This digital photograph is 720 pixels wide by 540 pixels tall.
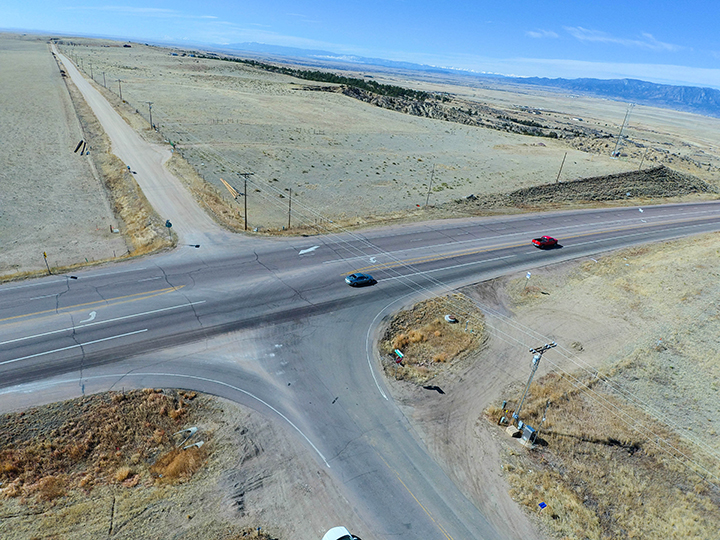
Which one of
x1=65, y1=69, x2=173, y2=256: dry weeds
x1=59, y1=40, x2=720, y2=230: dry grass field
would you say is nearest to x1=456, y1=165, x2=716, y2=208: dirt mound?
x1=59, y1=40, x2=720, y2=230: dry grass field

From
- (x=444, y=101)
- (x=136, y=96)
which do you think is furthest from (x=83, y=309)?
(x=444, y=101)

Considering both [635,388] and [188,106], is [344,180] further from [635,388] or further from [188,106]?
→ [188,106]

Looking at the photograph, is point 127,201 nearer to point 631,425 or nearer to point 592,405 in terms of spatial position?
point 592,405

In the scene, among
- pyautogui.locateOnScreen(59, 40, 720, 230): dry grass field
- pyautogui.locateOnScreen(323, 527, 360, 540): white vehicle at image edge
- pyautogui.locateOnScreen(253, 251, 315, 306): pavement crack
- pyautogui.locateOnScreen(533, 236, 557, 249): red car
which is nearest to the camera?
pyautogui.locateOnScreen(323, 527, 360, 540): white vehicle at image edge

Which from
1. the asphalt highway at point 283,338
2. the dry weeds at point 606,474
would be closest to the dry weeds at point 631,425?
the dry weeds at point 606,474

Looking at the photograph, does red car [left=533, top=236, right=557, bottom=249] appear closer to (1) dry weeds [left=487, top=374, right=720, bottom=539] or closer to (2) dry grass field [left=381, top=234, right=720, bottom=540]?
(2) dry grass field [left=381, top=234, right=720, bottom=540]
